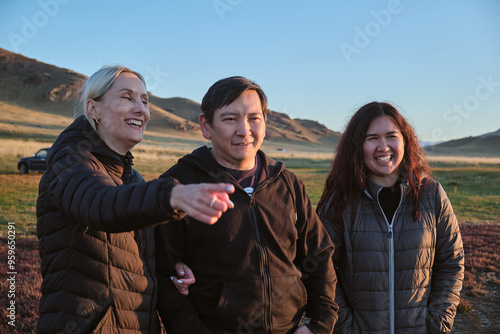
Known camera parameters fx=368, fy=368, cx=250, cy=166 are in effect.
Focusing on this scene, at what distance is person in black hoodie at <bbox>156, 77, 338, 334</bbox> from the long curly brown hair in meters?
0.49

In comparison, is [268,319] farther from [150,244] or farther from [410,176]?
[410,176]

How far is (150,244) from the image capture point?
7.77 feet

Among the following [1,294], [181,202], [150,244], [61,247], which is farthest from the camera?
[1,294]

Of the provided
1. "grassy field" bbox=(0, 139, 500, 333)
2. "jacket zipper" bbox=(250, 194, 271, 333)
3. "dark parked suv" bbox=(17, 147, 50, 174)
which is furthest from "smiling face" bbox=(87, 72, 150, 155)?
"dark parked suv" bbox=(17, 147, 50, 174)

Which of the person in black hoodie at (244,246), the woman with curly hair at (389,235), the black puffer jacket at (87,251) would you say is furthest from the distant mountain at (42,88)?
the black puffer jacket at (87,251)

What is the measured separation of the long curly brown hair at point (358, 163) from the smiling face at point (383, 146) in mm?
44

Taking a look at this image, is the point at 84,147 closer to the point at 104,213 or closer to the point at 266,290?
the point at 104,213

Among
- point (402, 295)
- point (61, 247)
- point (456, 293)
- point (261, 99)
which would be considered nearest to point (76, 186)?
point (61, 247)

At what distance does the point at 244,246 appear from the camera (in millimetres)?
2438

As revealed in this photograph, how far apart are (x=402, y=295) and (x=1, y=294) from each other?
6074 mm

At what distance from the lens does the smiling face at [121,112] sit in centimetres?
234

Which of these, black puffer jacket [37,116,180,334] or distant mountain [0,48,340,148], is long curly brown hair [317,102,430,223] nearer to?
black puffer jacket [37,116,180,334]

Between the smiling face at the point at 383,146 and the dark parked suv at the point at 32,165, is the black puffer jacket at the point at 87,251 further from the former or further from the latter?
the dark parked suv at the point at 32,165

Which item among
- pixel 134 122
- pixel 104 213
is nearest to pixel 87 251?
pixel 104 213
